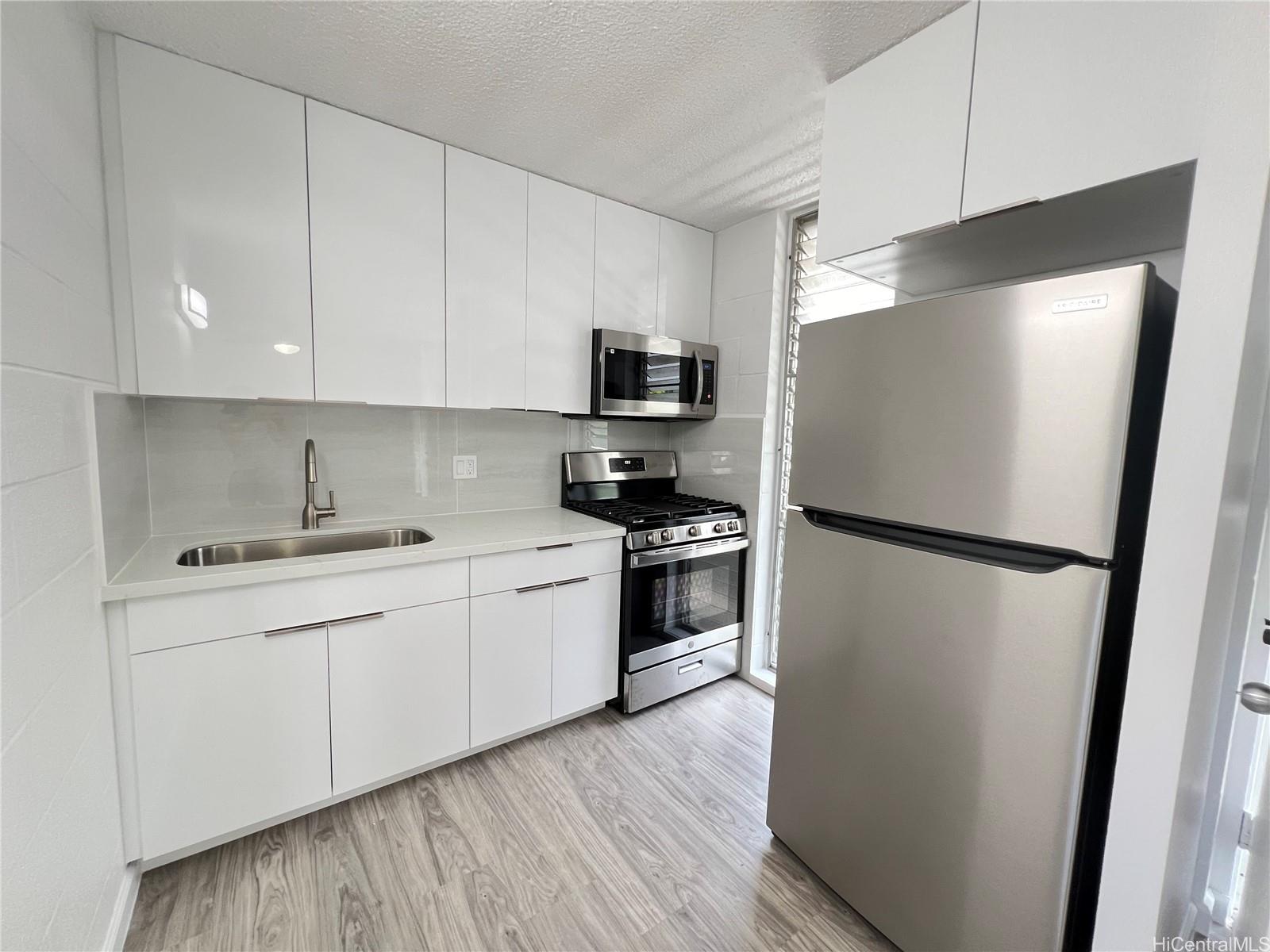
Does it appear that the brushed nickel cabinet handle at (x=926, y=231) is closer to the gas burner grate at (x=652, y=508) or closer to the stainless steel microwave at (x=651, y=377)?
the stainless steel microwave at (x=651, y=377)

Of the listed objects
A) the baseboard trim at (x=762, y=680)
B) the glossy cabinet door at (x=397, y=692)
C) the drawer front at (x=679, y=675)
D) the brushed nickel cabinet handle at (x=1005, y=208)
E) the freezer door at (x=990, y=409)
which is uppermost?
the brushed nickel cabinet handle at (x=1005, y=208)

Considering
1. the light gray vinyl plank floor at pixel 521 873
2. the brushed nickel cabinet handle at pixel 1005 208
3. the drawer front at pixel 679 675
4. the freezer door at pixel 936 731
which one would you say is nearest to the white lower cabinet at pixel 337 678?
the light gray vinyl plank floor at pixel 521 873

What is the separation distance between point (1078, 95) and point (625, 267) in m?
1.74

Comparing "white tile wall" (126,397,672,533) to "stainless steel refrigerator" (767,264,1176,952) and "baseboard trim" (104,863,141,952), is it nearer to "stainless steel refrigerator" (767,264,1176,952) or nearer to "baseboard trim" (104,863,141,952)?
"baseboard trim" (104,863,141,952)

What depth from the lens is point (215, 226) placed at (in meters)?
1.59

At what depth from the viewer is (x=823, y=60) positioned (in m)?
1.48

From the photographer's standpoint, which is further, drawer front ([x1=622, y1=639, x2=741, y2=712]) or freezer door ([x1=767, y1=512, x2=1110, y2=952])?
drawer front ([x1=622, y1=639, x2=741, y2=712])

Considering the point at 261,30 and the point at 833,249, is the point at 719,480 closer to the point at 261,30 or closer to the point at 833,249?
the point at 833,249

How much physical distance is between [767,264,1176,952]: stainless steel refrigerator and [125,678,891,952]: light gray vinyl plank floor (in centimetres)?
32

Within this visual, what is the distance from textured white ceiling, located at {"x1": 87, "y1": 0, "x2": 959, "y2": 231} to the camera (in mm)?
1323

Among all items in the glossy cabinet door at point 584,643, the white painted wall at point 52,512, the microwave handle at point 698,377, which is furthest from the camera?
the microwave handle at point 698,377

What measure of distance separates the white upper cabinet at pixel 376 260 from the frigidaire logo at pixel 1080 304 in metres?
1.87

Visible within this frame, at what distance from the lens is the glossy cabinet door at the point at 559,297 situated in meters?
2.22

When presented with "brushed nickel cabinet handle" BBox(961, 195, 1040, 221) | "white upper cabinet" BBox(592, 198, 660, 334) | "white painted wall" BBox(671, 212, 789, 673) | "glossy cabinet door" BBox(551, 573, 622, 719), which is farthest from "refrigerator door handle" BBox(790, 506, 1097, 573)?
"white upper cabinet" BBox(592, 198, 660, 334)
